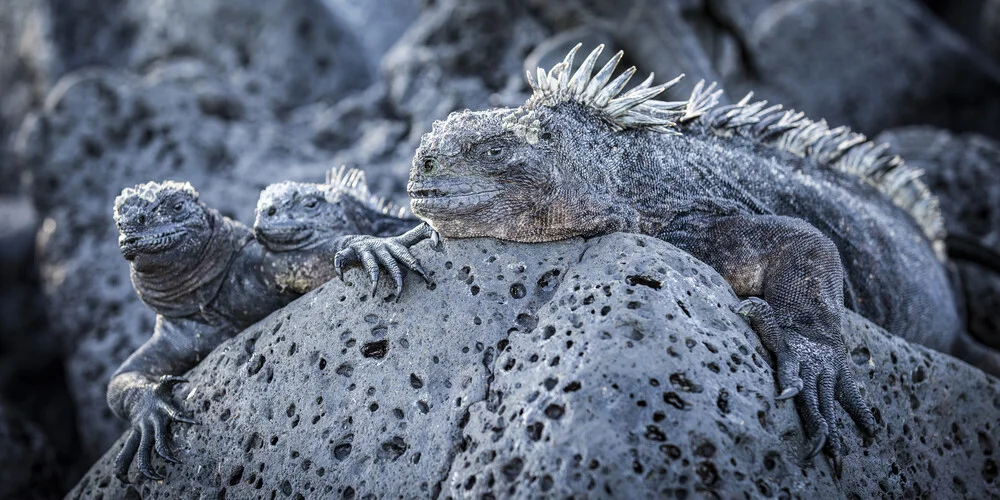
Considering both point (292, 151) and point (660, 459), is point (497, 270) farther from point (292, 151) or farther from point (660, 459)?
point (292, 151)

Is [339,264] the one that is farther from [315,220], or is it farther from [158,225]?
[158,225]

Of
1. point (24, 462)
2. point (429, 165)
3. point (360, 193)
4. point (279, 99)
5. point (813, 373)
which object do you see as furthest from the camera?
point (279, 99)

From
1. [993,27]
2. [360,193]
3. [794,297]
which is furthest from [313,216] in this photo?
[993,27]

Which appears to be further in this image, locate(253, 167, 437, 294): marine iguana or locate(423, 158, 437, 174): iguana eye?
locate(253, 167, 437, 294): marine iguana

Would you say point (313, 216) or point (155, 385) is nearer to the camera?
point (155, 385)

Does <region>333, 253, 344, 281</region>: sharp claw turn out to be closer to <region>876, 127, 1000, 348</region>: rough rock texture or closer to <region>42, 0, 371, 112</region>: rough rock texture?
<region>876, 127, 1000, 348</region>: rough rock texture

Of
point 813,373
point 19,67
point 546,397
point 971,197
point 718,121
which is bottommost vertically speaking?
point 546,397

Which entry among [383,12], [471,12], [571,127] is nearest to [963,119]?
[471,12]

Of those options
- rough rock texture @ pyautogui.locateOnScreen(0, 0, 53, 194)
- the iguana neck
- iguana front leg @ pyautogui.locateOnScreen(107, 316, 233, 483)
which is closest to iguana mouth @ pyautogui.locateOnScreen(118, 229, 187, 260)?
Answer: the iguana neck

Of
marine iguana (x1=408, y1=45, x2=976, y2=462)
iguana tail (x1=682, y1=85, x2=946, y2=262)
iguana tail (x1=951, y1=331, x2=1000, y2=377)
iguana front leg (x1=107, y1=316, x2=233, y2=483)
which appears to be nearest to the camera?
marine iguana (x1=408, y1=45, x2=976, y2=462)
